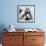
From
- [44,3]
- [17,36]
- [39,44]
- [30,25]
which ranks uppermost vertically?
[44,3]

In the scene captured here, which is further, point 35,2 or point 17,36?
point 35,2

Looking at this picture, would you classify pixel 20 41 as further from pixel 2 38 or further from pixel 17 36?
pixel 2 38

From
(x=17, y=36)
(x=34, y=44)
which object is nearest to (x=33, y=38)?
(x=34, y=44)

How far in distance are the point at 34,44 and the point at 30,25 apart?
29.4 inches

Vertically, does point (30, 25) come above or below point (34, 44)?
above

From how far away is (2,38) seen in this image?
3.63 metres

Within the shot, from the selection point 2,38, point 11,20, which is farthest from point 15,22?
point 2,38

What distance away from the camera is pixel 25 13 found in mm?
4059

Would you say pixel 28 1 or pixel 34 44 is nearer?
pixel 34 44

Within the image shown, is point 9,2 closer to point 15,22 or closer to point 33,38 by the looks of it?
point 15,22

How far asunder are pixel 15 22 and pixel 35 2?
0.92m

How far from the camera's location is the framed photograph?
13.3 feet

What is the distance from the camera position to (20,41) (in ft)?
11.8

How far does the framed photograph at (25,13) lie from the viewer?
159 inches
